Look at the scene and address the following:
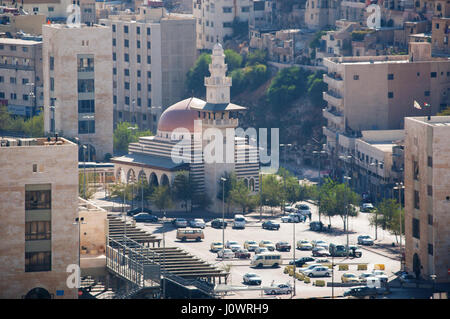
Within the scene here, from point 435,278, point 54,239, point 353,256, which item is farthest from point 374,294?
point 54,239

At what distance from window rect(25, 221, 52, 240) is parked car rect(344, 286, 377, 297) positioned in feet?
98.5

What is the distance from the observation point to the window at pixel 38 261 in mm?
141625

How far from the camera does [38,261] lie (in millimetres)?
142000

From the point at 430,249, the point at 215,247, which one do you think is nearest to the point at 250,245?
the point at 215,247

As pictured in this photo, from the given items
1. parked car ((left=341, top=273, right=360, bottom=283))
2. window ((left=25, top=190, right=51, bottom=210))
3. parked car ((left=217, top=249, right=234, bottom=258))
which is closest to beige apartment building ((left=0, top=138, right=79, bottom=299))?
A: window ((left=25, top=190, right=51, bottom=210))

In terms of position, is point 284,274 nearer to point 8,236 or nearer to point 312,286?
point 312,286

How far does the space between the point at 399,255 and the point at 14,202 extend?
52.1 metres

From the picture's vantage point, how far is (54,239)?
142 meters

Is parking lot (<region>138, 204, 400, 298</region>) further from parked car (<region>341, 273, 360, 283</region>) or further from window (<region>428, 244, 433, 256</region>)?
window (<region>428, 244, 433, 256</region>)

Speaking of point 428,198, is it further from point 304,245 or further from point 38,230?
point 38,230

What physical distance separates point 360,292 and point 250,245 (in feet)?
91.4

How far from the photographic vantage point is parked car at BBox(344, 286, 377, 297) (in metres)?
160

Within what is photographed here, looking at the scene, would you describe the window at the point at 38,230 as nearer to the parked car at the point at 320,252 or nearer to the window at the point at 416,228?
the window at the point at 416,228
